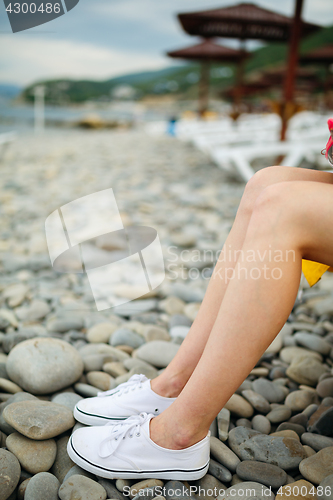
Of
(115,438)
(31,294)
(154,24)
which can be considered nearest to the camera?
(115,438)

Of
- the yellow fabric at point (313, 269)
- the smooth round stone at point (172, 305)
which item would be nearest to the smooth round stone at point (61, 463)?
the yellow fabric at point (313, 269)

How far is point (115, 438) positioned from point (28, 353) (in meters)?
0.46

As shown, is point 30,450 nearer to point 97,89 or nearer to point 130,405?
point 130,405

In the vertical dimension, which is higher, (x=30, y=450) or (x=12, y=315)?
(x=30, y=450)

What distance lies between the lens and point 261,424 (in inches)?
41.6

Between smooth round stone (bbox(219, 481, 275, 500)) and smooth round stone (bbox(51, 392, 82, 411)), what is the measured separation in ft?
1.59

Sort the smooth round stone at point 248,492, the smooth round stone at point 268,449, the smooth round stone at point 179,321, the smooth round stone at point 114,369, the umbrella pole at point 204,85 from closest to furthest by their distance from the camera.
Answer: the smooth round stone at point 248,492, the smooth round stone at point 268,449, the smooth round stone at point 114,369, the smooth round stone at point 179,321, the umbrella pole at point 204,85

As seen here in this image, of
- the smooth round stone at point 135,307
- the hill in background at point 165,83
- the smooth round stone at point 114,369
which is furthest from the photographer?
the hill in background at point 165,83

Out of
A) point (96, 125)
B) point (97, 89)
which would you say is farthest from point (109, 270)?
point (97, 89)

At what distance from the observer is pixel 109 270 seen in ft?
7.40

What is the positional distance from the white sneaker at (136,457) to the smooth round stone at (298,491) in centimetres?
17

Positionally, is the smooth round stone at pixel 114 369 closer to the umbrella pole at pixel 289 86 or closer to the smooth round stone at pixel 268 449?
the smooth round stone at pixel 268 449

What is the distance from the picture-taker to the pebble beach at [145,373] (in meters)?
0.85

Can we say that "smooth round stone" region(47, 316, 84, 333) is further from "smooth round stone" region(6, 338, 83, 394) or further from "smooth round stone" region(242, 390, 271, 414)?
"smooth round stone" region(242, 390, 271, 414)
